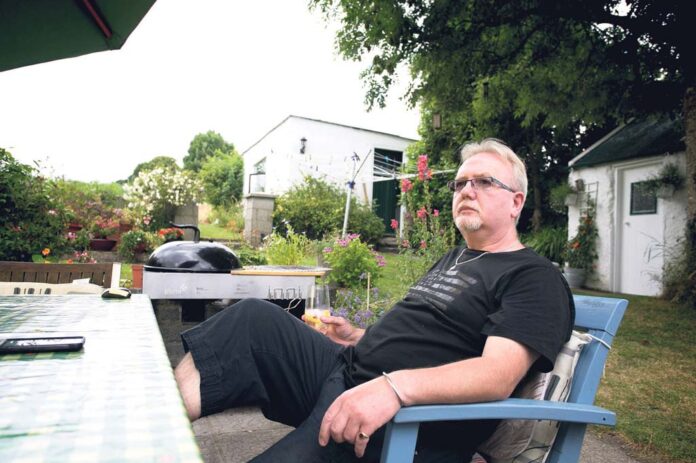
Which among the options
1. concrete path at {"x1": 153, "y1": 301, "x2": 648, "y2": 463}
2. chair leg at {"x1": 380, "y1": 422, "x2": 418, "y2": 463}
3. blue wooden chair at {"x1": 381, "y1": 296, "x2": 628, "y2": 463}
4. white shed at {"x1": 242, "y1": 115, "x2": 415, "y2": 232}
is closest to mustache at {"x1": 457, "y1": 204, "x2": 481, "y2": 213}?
blue wooden chair at {"x1": 381, "y1": 296, "x2": 628, "y2": 463}

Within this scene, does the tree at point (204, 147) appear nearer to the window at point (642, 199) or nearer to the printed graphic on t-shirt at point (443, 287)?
the window at point (642, 199)

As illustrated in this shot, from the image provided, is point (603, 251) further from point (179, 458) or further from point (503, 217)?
point (179, 458)

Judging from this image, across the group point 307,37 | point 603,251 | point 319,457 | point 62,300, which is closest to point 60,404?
point 319,457

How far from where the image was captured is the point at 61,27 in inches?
101

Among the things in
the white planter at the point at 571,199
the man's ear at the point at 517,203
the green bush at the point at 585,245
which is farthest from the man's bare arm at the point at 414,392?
the white planter at the point at 571,199

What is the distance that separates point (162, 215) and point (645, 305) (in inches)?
352

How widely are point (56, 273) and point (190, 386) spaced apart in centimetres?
194

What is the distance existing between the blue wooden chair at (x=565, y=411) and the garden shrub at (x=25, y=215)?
4.29 m

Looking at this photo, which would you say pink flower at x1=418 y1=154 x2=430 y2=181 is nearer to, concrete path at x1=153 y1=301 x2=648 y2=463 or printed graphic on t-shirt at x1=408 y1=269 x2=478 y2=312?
concrete path at x1=153 y1=301 x2=648 y2=463

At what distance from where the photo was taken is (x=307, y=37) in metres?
8.36

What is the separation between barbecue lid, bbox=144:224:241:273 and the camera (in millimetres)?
2971

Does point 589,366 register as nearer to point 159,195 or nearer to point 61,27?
point 61,27

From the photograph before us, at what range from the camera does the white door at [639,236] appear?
8.20 meters

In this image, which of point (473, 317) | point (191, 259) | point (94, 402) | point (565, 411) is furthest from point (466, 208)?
point (191, 259)
